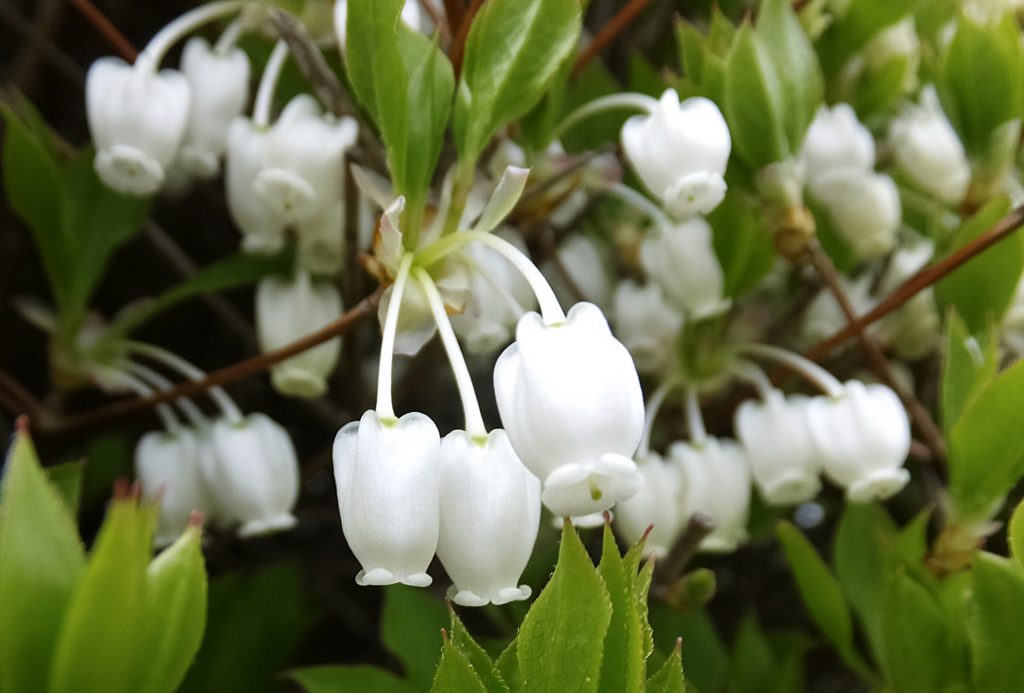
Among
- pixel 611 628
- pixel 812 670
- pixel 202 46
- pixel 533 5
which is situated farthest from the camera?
pixel 812 670

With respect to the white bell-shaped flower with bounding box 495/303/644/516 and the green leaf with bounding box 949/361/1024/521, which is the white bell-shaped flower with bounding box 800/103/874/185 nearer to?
the green leaf with bounding box 949/361/1024/521

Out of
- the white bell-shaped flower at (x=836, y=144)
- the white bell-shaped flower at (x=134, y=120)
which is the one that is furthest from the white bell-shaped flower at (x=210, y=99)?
the white bell-shaped flower at (x=836, y=144)

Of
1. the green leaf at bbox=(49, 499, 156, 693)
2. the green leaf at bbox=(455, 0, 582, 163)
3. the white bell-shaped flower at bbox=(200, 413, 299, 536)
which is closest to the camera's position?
the green leaf at bbox=(49, 499, 156, 693)

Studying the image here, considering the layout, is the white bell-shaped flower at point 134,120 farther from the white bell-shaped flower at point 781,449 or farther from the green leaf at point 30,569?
the white bell-shaped flower at point 781,449

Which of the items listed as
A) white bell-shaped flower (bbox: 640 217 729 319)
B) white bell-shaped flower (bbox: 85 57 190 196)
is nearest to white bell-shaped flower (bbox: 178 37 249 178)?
white bell-shaped flower (bbox: 85 57 190 196)

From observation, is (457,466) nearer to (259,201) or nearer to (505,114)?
(505,114)

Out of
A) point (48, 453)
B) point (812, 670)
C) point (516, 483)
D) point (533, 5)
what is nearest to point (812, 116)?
point (533, 5)
